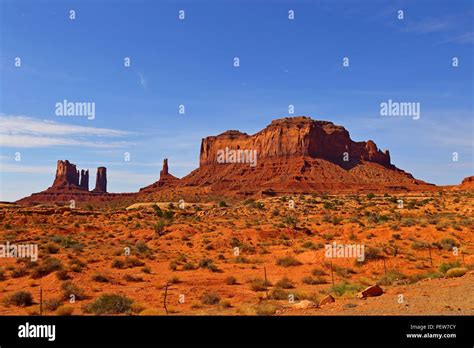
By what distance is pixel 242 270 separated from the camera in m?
20.5

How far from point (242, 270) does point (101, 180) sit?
6383 inches

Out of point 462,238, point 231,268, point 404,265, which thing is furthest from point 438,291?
point 462,238

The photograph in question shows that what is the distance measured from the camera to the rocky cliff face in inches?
5143

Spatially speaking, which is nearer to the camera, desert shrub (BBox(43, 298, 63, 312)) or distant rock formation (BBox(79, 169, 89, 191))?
desert shrub (BBox(43, 298, 63, 312))

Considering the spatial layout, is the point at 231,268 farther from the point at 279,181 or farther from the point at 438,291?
the point at 279,181

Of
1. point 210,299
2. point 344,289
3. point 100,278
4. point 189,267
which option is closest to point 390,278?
point 344,289

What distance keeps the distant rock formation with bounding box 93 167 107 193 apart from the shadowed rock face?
26.9 ft

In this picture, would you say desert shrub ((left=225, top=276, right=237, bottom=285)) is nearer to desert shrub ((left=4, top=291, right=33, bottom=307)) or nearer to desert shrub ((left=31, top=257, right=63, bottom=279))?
desert shrub ((left=4, top=291, right=33, bottom=307))

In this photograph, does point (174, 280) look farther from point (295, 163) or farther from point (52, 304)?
point (295, 163)

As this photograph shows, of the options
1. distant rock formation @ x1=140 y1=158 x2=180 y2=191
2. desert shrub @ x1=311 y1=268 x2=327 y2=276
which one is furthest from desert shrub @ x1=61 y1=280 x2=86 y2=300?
distant rock formation @ x1=140 y1=158 x2=180 y2=191
